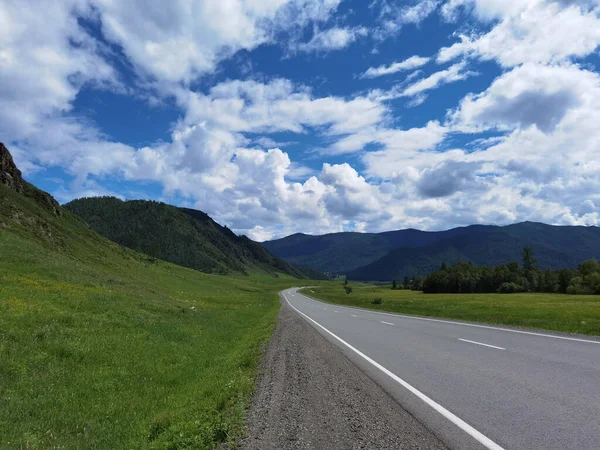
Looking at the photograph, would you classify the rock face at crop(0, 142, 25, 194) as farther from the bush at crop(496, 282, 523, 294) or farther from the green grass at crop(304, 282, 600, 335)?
the bush at crop(496, 282, 523, 294)

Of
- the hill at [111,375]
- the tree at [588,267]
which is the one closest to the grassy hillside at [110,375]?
the hill at [111,375]

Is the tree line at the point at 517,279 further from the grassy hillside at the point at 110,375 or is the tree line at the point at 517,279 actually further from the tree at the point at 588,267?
the grassy hillside at the point at 110,375

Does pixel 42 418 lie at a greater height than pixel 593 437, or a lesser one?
lesser

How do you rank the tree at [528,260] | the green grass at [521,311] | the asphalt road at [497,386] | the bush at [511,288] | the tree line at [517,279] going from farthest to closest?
the tree at [528,260]
the bush at [511,288]
the tree line at [517,279]
the green grass at [521,311]
the asphalt road at [497,386]

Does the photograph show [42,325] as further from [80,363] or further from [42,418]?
[42,418]

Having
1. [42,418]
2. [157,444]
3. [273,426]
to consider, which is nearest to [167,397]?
[42,418]

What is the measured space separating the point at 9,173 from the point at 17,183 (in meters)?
2.56

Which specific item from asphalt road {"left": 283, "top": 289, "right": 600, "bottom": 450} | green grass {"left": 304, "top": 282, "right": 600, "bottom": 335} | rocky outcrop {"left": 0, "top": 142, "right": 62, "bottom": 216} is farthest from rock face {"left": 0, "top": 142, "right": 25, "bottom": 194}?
asphalt road {"left": 283, "top": 289, "right": 600, "bottom": 450}

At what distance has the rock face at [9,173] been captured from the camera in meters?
67.3

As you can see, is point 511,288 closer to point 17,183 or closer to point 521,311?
point 521,311

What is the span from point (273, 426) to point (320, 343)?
11.1 m

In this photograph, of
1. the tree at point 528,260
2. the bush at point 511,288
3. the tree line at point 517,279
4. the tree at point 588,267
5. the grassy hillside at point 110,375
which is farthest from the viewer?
the tree at point 528,260

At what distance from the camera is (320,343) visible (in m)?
17.7

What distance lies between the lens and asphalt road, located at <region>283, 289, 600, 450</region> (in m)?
5.94
